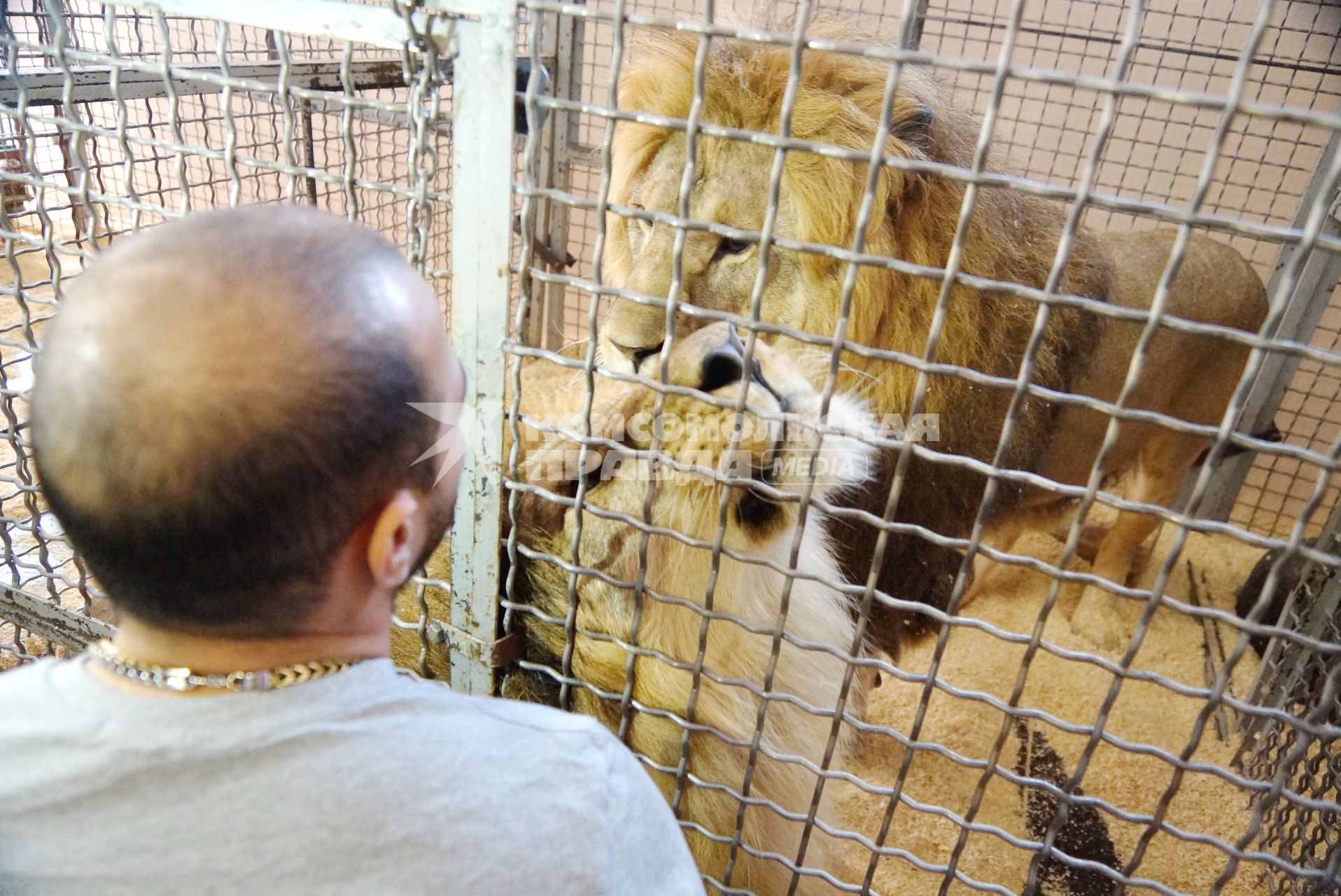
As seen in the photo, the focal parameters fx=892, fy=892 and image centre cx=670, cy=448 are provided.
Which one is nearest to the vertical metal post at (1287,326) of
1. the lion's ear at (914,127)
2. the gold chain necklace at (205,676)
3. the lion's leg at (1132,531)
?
the lion's leg at (1132,531)

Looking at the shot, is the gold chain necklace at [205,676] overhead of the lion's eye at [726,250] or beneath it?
beneath

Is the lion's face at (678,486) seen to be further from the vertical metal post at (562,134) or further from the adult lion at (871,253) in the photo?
the vertical metal post at (562,134)

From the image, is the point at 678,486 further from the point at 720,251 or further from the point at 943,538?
the point at 720,251

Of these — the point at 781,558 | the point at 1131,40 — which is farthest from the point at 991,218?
the point at 1131,40

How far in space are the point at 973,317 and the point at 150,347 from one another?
1880mm

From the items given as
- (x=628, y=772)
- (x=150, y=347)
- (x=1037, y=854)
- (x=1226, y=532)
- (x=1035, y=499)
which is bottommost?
(x=1035, y=499)

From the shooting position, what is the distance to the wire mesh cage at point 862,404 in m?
1.06

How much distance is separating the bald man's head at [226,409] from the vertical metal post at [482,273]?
1.55ft

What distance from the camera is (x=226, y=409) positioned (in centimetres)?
62

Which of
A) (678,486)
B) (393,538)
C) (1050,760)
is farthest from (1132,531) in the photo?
(393,538)

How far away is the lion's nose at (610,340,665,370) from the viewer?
1.84m

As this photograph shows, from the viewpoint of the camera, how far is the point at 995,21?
3.78 m

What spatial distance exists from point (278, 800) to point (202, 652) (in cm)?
14

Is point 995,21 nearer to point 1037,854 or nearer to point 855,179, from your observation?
point 855,179
